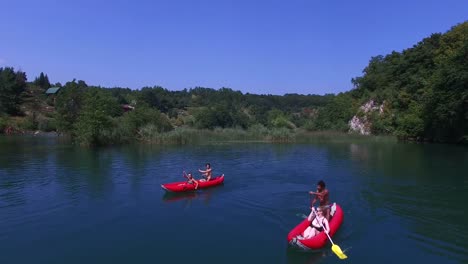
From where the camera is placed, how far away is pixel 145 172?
26578 mm

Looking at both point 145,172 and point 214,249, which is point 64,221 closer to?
point 214,249

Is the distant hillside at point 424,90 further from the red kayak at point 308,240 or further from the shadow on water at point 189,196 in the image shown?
the red kayak at point 308,240

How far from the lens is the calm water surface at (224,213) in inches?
466

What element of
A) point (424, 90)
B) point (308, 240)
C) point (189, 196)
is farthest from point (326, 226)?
point (424, 90)

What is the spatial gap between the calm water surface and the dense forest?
62.5ft

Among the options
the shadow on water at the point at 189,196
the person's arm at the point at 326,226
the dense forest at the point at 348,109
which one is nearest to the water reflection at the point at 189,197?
the shadow on water at the point at 189,196

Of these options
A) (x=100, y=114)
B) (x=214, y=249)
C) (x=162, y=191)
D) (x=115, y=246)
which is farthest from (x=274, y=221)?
(x=100, y=114)

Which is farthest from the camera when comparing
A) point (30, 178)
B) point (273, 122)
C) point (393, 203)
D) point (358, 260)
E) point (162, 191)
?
point (273, 122)

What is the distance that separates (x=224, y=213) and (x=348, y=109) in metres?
67.2

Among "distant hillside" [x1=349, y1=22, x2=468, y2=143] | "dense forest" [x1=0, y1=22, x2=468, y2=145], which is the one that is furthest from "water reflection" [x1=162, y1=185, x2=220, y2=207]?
"distant hillside" [x1=349, y1=22, x2=468, y2=143]

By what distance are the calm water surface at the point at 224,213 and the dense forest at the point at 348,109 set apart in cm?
1904

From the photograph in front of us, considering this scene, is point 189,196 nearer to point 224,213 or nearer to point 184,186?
point 184,186

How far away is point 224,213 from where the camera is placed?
16.3 m

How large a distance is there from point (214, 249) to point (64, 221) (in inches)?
250
